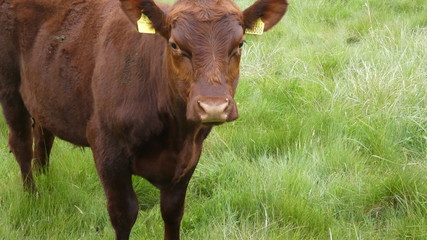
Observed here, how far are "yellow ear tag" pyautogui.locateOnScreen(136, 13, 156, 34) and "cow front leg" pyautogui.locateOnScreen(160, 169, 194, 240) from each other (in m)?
0.92

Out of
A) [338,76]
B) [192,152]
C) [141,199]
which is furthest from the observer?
[338,76]

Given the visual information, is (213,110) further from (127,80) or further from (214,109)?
(127,80)

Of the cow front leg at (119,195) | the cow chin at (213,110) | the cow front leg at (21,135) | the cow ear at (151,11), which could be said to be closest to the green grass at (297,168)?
the cow front leg at (21,135)

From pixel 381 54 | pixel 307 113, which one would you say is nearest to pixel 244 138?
pixel 307 113

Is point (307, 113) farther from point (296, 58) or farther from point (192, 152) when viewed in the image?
point (192, 152)

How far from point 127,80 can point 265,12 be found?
0.75 metres

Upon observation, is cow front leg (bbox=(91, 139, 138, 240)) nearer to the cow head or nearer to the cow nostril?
the cow head

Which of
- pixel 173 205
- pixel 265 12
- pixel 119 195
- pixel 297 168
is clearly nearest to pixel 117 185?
pixel 119 195

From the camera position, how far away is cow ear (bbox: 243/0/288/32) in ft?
9.61

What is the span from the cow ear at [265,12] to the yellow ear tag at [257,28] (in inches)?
0.7

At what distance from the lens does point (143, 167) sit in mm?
3229

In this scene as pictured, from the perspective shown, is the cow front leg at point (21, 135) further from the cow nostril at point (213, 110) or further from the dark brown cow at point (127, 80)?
the cow nostril at point (213, 110)

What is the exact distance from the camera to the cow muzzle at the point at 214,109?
247 cm

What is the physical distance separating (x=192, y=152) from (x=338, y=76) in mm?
2825
